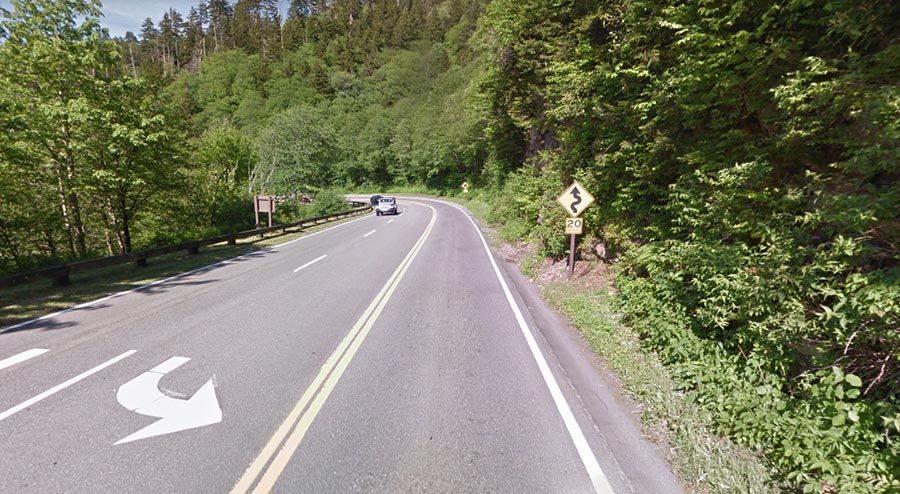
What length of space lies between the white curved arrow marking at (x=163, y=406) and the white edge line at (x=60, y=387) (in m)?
0.68

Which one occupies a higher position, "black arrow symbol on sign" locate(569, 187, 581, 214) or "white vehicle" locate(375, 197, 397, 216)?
"black arrow symbol on sign" locate(569, 187, 581, 214)

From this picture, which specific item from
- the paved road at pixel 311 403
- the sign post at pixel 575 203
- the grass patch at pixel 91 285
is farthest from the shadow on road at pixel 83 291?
the sign post at pixel 575 203

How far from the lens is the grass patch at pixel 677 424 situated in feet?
9.12

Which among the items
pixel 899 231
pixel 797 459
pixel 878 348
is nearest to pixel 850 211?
pixel 899 231

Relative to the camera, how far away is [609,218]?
812cm

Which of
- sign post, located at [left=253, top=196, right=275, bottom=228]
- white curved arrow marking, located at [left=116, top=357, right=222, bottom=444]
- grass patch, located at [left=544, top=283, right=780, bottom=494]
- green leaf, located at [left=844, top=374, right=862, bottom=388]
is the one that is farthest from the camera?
sign post, located at [left=253, top=196, right=275, bottom=228]

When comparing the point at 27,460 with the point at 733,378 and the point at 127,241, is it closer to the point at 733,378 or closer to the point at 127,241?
the point at 733,378

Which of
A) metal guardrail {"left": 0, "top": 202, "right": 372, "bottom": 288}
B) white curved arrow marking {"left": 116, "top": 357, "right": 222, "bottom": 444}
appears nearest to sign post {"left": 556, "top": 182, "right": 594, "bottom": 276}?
white curved arrow marking {"left": 116, "top": 357, "right": 222, "bottom": 444}

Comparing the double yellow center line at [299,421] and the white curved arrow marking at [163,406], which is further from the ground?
the white curved arrow marking at [163,406]

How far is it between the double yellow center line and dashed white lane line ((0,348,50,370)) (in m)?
4.12

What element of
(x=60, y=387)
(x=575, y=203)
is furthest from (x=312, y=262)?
(x=575, y=203)

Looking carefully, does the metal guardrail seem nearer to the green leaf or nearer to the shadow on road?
the shadow on road

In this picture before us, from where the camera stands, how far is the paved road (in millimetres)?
2904

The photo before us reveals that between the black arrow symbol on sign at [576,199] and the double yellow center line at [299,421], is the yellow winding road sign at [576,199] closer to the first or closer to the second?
the black arrow symbol on sign at [576,199]
